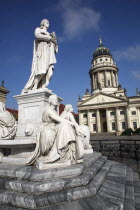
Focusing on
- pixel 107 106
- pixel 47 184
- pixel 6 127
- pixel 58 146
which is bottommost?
pixel 47 184

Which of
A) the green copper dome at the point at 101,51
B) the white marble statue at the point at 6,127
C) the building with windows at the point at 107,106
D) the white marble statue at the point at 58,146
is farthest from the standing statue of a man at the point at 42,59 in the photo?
the green copper dome at the point at 101,51

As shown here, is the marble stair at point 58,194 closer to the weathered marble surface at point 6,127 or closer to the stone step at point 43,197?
the stone step at point 43,197

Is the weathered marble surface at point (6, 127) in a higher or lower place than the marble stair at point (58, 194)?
higher

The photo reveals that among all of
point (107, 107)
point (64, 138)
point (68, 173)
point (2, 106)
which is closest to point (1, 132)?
point (2, 106)

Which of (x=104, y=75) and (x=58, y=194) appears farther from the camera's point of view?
(x=104, y=75)

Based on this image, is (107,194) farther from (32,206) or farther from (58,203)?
(32,206)

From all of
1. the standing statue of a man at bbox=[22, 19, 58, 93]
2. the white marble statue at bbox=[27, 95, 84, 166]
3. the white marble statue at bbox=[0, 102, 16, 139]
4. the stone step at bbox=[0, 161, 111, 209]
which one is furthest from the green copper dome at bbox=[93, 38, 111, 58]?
the stone step at bbox=[0, 161, 111, 209]

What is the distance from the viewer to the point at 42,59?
5.55m

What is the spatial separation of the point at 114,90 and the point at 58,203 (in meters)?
63.5

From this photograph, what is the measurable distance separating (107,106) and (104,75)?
17.3 metres

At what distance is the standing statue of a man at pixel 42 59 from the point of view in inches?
217

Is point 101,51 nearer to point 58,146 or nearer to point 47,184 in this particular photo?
point 58,146

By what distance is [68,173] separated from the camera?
2.59m

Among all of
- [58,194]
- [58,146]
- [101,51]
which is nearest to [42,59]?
[58,146]
